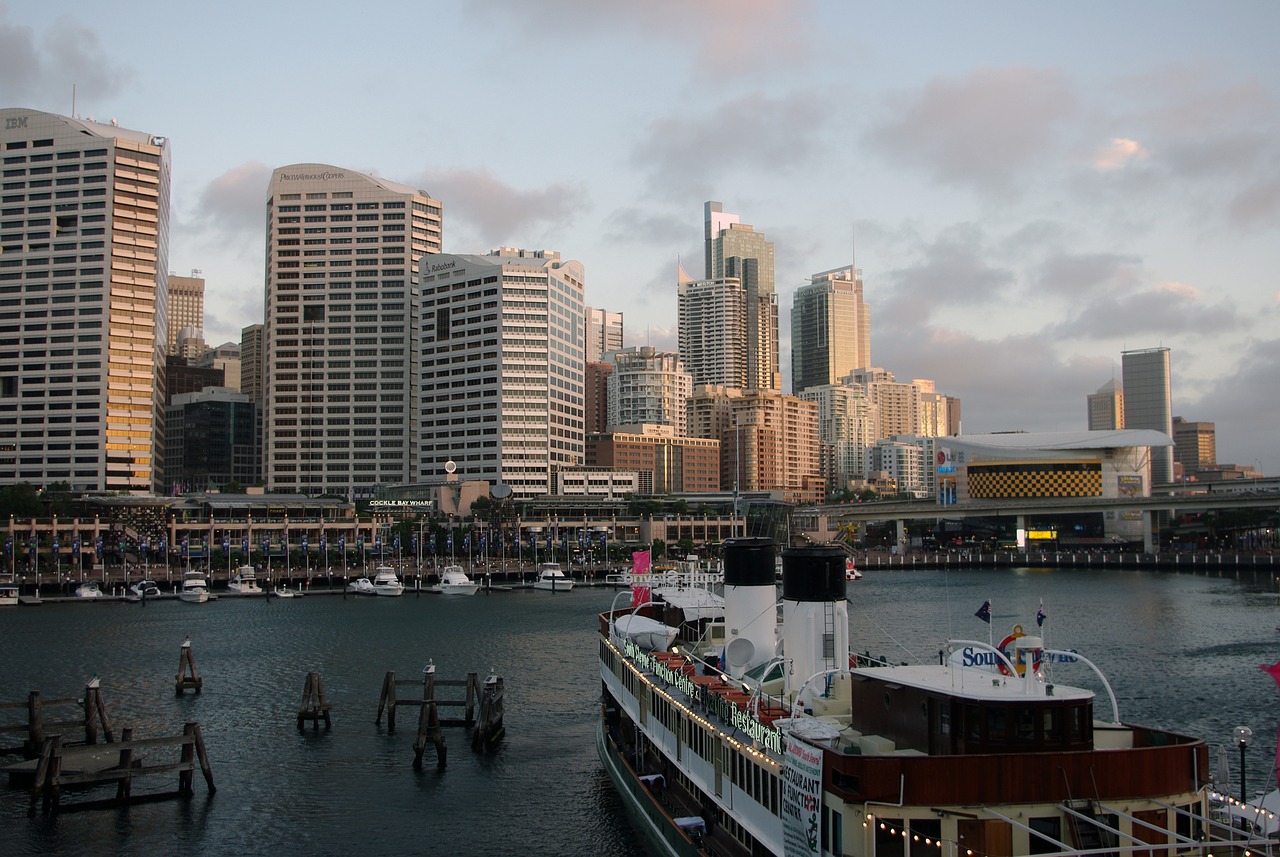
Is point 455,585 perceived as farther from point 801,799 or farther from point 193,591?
point 801,799

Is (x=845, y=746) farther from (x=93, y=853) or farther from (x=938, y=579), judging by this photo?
(x=938, y=579)

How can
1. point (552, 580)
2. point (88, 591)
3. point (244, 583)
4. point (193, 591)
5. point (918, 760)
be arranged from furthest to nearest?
point (552, 580) < point (244, 583) < point (88, 591) < point (193, 591) < point (918, 760)

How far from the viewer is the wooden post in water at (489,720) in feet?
173

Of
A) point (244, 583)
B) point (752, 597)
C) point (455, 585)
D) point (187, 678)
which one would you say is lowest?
point (455, 585)

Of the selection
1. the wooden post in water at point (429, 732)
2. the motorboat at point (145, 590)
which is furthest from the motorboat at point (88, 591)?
the wooden post in water at point (429, 732)

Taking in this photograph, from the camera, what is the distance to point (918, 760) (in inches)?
859

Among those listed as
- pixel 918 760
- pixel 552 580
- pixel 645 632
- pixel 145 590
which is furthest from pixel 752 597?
pixel 552 580

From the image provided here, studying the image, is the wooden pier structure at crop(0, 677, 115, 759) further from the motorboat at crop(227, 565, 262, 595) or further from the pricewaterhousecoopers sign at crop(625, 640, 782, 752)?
the motorboat at crop(227, 565, 262, 595)

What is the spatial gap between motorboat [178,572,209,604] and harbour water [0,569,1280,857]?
1.68 meters

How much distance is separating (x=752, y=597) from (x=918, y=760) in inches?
665

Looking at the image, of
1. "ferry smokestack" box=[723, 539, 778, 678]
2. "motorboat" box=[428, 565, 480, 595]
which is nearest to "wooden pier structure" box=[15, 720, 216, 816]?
"ferry smokestack" box=[723, 539, 778, 678]

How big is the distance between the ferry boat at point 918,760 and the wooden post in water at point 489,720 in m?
20.7

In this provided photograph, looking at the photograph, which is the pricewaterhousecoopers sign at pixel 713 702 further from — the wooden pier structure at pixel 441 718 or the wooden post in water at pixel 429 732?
the wooden pier structure at pixel 441 718

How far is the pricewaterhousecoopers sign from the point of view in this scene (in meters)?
27.5
